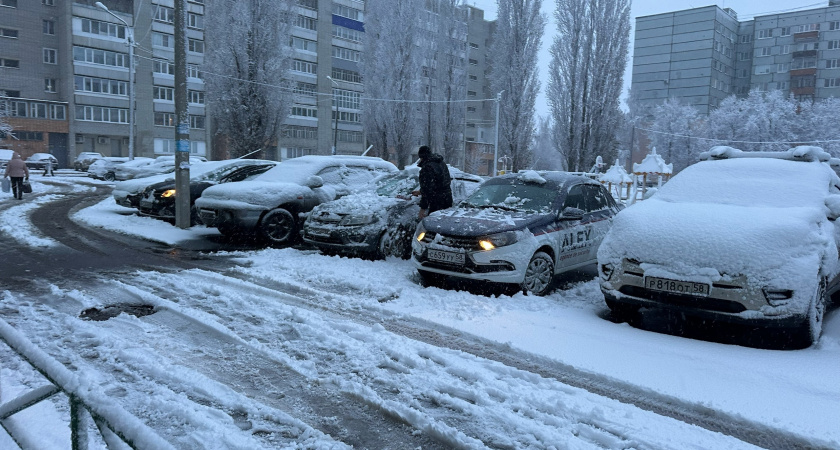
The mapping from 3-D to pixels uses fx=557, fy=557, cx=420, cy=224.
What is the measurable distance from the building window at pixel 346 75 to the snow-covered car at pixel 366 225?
52985 mm

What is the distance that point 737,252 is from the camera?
480cm

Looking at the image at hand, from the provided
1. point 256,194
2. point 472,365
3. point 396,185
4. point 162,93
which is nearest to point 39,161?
point 162,93

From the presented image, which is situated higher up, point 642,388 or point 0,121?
point 0,121

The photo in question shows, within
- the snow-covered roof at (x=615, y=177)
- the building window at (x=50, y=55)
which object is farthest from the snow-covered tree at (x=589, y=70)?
the building window at (x=50, y=55)

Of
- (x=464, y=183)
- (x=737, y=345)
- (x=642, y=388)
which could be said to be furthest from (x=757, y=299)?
(x=464, y=183)

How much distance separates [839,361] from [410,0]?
3285cm

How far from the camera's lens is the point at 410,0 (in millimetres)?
33625

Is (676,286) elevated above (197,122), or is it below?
below

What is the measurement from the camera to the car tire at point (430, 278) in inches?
282

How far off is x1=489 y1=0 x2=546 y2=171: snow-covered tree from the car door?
2512 cm

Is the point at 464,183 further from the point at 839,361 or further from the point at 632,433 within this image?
the point at 632,433

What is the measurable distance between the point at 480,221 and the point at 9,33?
5705 centimetres

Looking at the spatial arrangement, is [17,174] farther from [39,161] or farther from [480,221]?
[39,161]

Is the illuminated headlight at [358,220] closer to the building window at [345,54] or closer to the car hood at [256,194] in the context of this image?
the car hood at [256,194]
